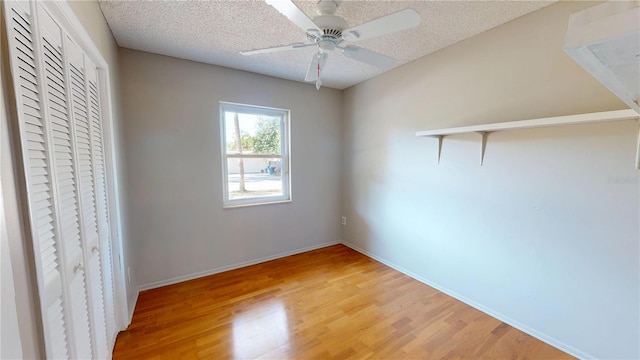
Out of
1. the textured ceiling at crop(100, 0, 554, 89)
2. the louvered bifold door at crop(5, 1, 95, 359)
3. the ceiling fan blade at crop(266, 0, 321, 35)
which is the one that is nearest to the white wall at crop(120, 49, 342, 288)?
the textured ceiling at crop(100, 0, 554, 89)

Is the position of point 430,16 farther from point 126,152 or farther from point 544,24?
point 126,152

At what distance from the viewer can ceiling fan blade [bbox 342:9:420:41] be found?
4.09 feet

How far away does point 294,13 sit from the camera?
1.32m

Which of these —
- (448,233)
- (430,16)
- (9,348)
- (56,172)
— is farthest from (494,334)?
(56,172)

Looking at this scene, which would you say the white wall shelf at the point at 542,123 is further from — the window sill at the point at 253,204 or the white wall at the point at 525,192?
the window sill at the point at 253,204

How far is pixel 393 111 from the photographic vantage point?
10.0ft

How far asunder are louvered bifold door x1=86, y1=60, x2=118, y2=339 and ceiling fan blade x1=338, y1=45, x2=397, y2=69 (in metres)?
1.62

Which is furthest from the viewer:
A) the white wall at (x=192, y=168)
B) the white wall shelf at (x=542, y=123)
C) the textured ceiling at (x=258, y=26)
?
the white wall at (x=192, y=168)

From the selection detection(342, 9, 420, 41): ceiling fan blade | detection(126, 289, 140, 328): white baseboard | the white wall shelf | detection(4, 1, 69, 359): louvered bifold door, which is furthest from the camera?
detection(126, 289, 140, 328): white baseboard

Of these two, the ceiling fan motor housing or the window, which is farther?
the window

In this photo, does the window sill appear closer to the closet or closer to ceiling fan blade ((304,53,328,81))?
the closet

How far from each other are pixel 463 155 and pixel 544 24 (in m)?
1.08

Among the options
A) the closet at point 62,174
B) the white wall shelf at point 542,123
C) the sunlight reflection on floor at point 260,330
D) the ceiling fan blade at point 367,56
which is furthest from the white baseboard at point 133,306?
the white wall shelf at point 542,123

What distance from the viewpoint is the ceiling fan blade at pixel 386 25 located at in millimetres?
1245
